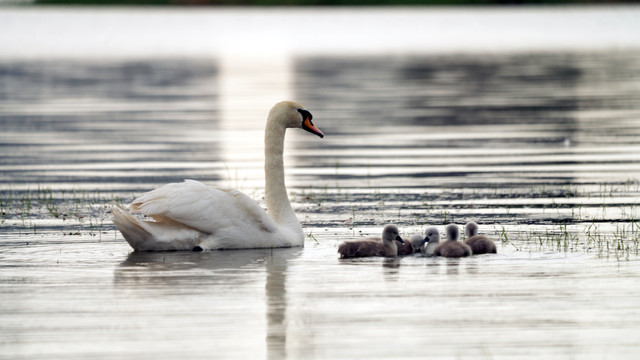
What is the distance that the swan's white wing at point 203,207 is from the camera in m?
11.8

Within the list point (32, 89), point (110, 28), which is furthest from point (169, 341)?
point (110, 28)

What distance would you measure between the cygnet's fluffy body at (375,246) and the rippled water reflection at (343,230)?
131 mm

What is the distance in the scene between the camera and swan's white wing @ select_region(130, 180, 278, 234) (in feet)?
38.7

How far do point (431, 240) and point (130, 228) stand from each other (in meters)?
2.72

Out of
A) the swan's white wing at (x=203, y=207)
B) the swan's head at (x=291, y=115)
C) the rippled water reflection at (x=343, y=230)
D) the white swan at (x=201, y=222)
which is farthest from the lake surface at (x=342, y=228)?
the swan's head at (x=291, y=115)

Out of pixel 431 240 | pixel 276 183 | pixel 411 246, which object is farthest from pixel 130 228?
pixel 431 240

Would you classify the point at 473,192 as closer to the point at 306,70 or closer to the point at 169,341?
the point at 169,341

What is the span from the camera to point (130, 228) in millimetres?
11852

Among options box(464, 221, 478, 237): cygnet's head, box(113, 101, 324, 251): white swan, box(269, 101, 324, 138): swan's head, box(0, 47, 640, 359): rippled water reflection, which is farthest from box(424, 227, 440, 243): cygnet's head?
box(269, 101, 324, 138): swan's head

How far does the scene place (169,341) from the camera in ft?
27.9

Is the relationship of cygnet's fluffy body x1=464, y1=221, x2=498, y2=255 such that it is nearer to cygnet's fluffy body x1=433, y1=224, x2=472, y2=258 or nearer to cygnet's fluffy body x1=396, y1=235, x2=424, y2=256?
cygnet's fluffy body x1=433, y1=224, x2=472, y2=258

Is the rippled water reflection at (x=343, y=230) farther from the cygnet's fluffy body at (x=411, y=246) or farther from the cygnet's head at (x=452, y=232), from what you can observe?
the cygnet's head at (x=452, y=232)

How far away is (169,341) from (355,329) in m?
1.25

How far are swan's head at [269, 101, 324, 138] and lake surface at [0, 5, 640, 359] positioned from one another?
1129 millimetres
